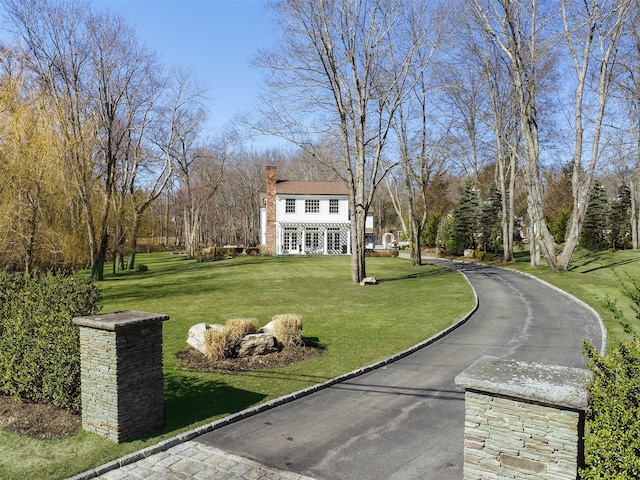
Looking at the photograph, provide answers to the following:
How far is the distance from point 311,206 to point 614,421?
1882 inches

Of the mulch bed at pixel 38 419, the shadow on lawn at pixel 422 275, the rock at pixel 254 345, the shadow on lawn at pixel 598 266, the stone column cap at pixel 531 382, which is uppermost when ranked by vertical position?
the stone column cap at pixel 531 382

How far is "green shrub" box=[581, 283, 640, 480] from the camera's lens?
325 centimetres

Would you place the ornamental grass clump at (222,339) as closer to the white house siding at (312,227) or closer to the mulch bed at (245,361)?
the mulch bed at (245,361)

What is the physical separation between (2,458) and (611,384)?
7529 millimetres

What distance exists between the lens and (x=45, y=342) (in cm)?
769

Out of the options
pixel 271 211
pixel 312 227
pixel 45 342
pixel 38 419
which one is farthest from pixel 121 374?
pixel 312 227

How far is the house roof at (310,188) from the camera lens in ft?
165

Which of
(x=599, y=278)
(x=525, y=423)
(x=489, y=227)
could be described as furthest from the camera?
(x=489, y=227)

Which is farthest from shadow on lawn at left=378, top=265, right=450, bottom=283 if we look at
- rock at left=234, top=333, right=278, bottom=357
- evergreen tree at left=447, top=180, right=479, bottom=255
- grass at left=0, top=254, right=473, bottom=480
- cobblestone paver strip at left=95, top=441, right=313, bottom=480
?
cobblestone paver strip at left=95, top=441, right=313, bottom=480

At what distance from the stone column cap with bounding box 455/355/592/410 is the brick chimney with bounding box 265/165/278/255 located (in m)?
46.2

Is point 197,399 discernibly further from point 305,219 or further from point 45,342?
point 305,219

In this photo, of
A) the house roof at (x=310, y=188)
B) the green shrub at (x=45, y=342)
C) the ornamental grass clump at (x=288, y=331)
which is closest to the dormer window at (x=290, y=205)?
the house roof at (x=310, y=188)

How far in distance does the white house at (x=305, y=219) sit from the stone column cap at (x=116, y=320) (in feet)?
140

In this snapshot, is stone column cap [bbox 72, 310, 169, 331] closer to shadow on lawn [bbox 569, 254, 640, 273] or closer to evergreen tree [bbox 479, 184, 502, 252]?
shadow on lawn [bbox 569, 254, 640, 273]
